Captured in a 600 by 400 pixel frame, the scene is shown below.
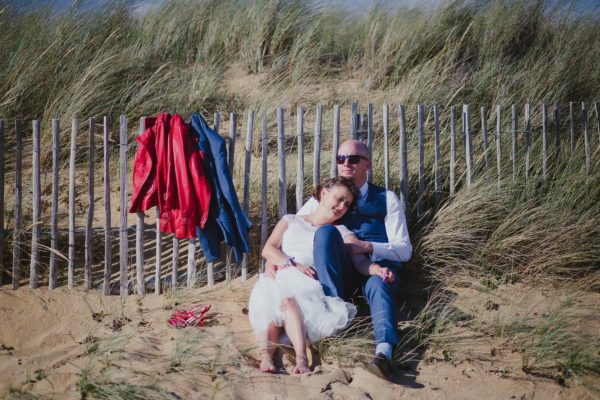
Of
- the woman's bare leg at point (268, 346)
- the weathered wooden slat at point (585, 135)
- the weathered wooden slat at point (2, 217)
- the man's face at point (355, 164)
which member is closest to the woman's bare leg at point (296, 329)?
the woman's bare leg at point (268, 346)

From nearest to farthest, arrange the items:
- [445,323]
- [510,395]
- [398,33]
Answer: [510,395], [445,323], [398,33]

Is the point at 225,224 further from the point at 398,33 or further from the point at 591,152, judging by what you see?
the point at 398,33

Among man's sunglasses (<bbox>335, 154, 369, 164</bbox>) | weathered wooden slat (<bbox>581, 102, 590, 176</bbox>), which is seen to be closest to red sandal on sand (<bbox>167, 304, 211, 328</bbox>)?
man's sunglasses (<bbox>335, 154, 369, 164</bbox>)

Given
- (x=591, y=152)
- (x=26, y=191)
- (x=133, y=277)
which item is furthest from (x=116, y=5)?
(x=591, y=152)

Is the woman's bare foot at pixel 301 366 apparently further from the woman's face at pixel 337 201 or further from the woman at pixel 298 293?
the woman's face at pixel 337 201

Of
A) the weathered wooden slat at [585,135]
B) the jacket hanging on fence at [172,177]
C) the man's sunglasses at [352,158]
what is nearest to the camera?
the man's sunglasses at [352,158]

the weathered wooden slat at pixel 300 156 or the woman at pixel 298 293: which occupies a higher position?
the weathered wooden slat at pixel 300 156

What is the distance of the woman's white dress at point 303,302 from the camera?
12.2 feet

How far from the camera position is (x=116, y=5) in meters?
8.64

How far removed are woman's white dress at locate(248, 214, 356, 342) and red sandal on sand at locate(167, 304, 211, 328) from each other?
493 mm

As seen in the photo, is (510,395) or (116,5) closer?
(510,395)

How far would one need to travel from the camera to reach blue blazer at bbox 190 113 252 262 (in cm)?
455

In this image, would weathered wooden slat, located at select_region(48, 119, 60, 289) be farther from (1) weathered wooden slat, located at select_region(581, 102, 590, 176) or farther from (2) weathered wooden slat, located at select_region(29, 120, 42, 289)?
(1) weathered wooden slat, located at select_region(581, 102, 590, 176)

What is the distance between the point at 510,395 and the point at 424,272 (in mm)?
1492
